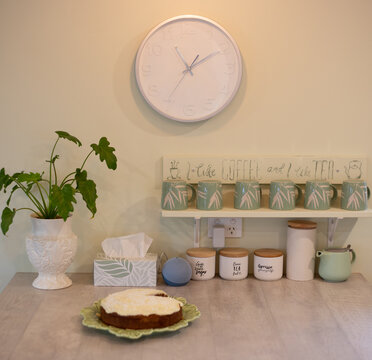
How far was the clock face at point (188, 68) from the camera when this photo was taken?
77.9 inches

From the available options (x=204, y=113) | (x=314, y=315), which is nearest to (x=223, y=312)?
(x=314, y=315)

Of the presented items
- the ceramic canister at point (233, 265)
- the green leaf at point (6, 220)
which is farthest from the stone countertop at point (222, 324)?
the green leaf at point (6, 220)

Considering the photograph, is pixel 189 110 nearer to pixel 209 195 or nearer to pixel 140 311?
pixel 209 195

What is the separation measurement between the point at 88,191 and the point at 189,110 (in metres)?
0.48

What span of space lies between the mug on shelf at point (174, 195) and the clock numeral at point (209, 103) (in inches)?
11.3

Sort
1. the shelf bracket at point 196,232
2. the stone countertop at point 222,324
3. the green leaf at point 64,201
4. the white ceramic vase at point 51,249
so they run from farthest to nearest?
the shelf bracket at point 196,232
the white ceramic vase at point 51,249
the green leaf at point 64,201
the stone countertop at point 222,324

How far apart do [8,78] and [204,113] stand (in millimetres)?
717

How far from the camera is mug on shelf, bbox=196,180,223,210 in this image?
6.43ft

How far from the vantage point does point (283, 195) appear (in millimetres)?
1979

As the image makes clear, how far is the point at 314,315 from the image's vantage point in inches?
67.8

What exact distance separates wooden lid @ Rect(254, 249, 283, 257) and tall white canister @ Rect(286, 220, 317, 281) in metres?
0.05

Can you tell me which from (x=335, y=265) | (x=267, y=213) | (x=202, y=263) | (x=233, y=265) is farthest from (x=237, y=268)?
(x=335, y=265)

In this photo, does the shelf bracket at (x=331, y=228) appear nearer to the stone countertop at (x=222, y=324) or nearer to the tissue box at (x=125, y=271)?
the stone countertop at (x=222, y=324)

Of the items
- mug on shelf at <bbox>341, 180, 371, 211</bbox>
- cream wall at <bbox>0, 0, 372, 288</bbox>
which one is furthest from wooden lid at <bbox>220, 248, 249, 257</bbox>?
mug on shelf at <bbox>341, 180, 371, 211</bbox>
